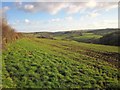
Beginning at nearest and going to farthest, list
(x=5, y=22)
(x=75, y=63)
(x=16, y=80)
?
1. (x=16, y=80)
2. (x=75, y=63)
3. (x=5, y=22)

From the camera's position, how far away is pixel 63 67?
2066 cm

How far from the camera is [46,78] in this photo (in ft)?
55.7

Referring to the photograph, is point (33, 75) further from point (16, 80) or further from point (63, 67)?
point (63, 67)

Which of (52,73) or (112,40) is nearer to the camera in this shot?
(52,73)

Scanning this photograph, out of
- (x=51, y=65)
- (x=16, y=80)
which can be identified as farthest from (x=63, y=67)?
(x=16, y=80)

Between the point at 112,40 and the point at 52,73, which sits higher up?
the point at 52,73

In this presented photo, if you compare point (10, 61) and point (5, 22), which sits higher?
point (5, 22)

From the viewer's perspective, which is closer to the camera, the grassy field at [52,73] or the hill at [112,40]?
the grassy field at [52,73]

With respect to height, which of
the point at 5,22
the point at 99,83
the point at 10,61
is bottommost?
the point at 99,83

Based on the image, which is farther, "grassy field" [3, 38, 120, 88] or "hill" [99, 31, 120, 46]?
"hill" [99, 31, 120, 46]

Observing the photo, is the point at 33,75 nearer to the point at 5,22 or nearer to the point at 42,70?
the point at 42,70

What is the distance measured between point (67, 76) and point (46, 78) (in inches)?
78.3

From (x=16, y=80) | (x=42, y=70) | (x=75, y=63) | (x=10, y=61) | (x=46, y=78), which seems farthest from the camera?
(x=75, y=63)

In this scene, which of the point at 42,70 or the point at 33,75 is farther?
the point at 42,70
